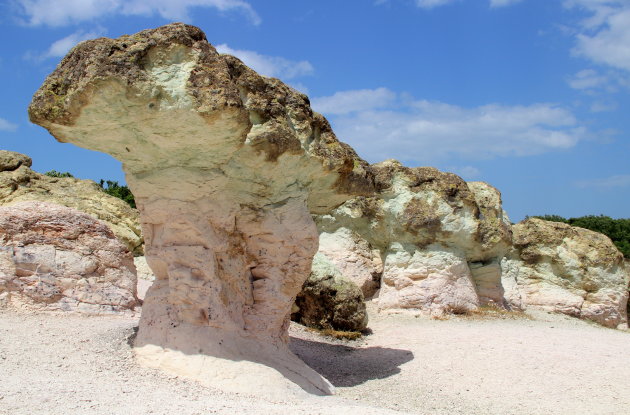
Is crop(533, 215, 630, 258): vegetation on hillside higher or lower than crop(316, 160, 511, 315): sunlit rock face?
higher

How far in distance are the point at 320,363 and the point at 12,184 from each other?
7244 mm

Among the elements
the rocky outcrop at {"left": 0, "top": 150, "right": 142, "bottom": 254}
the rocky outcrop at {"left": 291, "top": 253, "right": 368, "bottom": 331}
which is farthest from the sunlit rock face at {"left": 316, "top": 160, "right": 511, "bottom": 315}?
the rocky outcrop at {"left": 0, "top": 150, "right": 142, "bottom": 254}

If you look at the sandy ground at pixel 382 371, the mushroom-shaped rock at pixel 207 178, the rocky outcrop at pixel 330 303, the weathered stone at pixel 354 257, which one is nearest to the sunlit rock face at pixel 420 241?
the weathered stone at pixel 354 257

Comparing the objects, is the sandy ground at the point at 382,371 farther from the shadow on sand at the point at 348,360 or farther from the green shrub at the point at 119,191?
the green shrub at the point at 119,191

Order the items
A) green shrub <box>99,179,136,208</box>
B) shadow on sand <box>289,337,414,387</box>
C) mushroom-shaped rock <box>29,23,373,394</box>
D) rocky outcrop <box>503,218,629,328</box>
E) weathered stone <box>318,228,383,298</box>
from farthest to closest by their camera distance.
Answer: green shrub <box>99,179,136,208</box>, rocky outcrop <box>503,218,629,328</box>, weathered stone <box>318,228,383,298</box>, shadow on sand <box>289,337,414,387</box>, mushroom-shaped rock <box>29,23,373,394</box>

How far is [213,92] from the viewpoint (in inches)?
233

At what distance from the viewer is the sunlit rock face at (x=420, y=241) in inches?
494

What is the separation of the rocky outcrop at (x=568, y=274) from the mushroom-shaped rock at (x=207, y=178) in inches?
319

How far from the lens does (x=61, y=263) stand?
819 centimetres

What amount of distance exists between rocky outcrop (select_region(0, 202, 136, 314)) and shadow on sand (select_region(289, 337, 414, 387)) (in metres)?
2.69

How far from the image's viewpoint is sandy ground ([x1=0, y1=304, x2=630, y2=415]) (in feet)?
16.5

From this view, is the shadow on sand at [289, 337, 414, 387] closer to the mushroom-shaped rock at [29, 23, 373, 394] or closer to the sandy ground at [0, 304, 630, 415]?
the sandy ground at [0, 304, 630, 415]

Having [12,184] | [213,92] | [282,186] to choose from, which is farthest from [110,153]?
[12,184]

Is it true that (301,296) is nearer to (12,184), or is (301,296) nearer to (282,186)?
(282,186)
